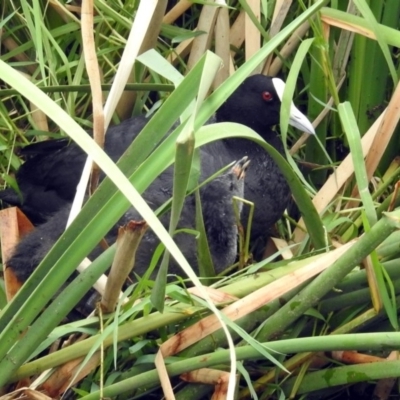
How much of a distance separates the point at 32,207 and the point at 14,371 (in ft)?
2.05

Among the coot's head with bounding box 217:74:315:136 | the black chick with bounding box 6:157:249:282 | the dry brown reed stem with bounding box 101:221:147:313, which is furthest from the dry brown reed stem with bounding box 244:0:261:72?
the dry brown reed stem with bounding box 101:221:147:313

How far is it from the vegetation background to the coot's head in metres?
0.05

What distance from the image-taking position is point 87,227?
3.27 ft

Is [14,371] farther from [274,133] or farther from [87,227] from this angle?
[274,133]

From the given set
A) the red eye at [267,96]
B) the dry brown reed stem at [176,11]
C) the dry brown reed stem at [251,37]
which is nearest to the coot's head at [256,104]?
the red eye at [267,96]

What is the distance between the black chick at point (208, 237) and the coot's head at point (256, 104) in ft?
1.37

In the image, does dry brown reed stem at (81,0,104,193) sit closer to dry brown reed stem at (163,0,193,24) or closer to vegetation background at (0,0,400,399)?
vegetation background at (0,0,400,399)

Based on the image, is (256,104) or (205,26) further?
(256,104)

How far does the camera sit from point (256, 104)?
188cm

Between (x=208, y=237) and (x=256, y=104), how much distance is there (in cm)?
54

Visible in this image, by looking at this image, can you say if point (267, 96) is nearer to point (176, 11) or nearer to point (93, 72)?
point (176, 11)

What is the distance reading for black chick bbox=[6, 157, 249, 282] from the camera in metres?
1.41

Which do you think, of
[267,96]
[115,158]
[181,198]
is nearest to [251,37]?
[267,96]

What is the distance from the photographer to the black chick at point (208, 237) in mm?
1413
